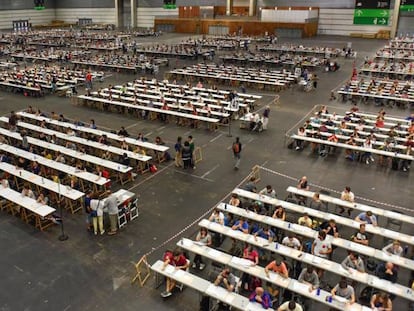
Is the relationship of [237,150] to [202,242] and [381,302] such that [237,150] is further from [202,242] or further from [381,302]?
[381,302]

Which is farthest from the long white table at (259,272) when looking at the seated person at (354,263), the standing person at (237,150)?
the standing person at (237,150)

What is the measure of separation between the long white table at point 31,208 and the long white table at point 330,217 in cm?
676

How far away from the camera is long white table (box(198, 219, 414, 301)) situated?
9461 millimetres

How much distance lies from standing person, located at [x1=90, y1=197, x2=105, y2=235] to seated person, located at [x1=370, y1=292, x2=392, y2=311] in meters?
8.50

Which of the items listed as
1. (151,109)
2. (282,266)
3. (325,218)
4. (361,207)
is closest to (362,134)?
(361,207)

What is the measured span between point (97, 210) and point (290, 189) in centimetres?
712

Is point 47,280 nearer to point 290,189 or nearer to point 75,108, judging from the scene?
point 290,189

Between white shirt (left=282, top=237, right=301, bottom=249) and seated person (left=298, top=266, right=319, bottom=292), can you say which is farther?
white shirt (left=282, top=237, right=301, bottom=249)

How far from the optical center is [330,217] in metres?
12.8

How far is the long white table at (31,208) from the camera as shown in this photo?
1291 centimetres

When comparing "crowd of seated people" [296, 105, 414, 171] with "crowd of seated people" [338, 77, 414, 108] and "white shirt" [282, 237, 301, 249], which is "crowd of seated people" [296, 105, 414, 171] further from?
"white shirt" [282, 237, 301, 249]

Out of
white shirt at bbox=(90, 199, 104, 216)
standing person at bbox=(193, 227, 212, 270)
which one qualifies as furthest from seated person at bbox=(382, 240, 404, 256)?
white shirt at bbox=(90, 199, 104, 216)

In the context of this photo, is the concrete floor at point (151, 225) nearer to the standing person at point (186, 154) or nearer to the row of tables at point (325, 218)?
the standing person at point (186, 154)

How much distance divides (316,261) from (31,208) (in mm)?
9387
